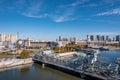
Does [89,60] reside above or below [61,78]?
above

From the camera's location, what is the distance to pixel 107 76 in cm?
962

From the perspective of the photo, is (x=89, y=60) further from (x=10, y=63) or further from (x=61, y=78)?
(x=10, y=63)

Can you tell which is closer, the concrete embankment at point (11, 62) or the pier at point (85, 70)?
the pier at point (85, 70)

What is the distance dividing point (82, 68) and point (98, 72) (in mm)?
1354

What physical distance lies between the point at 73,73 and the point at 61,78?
1.29 metres

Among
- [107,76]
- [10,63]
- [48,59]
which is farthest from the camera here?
[48,59]

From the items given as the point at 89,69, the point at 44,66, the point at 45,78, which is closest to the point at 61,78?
the point at 45,78

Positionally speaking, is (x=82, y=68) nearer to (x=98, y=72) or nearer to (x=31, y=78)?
(x=98, y=72)

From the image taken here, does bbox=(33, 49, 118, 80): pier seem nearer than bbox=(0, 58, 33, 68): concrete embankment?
Yes

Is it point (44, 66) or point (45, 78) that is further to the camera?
point (44, 66)

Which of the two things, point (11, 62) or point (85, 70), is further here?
point (11, 62)

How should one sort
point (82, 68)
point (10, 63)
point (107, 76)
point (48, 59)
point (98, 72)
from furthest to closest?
point (48, 59) → point (10, 63) → point (82, 68) → point (98, 72) → point (107, 76)

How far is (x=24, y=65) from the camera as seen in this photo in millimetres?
15352

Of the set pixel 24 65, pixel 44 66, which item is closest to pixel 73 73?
pixel 44 66
